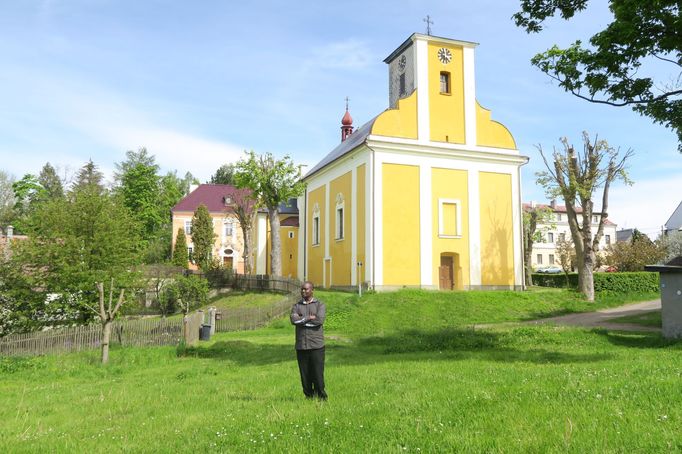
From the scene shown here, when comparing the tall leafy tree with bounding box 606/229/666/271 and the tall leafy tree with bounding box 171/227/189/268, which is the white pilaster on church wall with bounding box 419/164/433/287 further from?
the tall leafy tree with bounding box 171/227/189/268

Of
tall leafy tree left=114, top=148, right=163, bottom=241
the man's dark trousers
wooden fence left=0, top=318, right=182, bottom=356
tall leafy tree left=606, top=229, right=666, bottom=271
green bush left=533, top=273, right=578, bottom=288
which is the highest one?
tall leafy tree left=114, top=148, right=163, bottom=241

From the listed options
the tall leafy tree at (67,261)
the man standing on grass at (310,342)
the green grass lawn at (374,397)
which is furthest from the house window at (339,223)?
the man standing on grass at (310,342)

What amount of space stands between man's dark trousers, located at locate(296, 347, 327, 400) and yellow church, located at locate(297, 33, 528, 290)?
21.0 meters

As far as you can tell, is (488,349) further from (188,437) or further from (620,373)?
(188,437)

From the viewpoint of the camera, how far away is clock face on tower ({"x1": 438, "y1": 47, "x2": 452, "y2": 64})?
31.5m

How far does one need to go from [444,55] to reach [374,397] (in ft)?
91.5

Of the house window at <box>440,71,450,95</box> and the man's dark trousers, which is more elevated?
the house window at <box>440,71,450,95</box>

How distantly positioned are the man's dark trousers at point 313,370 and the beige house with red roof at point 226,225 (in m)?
41.0

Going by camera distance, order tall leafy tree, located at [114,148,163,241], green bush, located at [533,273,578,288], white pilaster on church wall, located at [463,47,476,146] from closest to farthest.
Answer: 1. white pilaster on church wall, located at [463,47,476,146]
2. green bush, located at [533,273,578,288]
3. tall leafy tree, located at [114,148,163,241]

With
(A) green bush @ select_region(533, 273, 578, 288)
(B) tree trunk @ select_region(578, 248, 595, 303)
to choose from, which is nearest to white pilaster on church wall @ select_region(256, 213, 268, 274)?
(A) green bush @ select_region(533, 273, 578, 288)

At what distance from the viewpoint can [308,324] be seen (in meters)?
7.45

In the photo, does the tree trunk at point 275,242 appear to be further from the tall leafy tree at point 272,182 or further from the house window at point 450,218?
the house window at point 450,218

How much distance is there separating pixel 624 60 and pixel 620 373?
638cm

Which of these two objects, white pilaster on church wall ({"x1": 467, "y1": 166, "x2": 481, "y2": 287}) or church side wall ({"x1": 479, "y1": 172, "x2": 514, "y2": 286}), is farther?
church side wall ({"x1": 479, "y1": 172, "x2": 514, "y2": 286})
